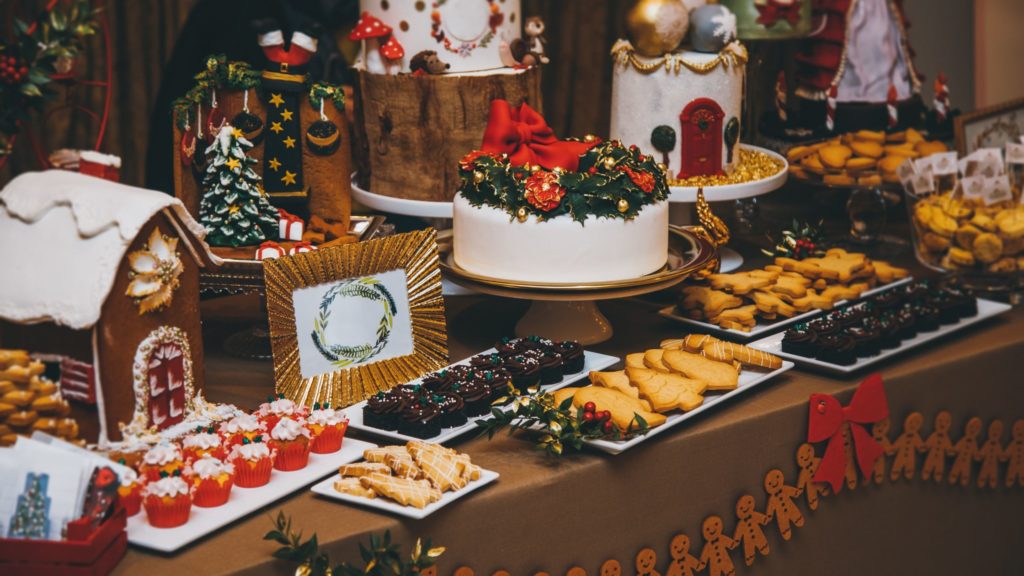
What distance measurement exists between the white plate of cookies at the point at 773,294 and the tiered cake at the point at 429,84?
59cm

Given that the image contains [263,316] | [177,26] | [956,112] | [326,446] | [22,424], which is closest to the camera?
[22,424]

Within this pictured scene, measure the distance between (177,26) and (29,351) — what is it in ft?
7.84

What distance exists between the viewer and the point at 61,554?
1348mm

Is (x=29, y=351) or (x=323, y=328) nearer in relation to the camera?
(x=29, y=351)

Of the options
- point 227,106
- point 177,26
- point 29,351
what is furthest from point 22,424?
point 177,26

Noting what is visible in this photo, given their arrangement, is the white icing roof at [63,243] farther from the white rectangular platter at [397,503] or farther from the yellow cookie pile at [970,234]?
the yellow cookie pile at [970,234]

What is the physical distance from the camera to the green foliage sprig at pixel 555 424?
1.76 meters

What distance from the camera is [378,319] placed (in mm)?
2008

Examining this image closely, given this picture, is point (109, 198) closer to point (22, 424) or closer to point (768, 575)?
point (22, 424)

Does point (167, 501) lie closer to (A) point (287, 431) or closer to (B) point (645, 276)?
(A) point (287, 431)

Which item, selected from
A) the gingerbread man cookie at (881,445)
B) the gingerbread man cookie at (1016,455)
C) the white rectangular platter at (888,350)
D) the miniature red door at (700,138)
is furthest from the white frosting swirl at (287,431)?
the gingerbread man cookie at (1016,455)

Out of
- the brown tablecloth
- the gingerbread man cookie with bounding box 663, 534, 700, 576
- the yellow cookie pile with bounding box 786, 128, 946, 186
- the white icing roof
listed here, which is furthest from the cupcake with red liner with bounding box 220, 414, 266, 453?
the yellow cookie pile with bounding box 786, 128, 946, 186

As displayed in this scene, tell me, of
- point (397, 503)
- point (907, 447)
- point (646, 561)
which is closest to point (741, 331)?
point (907, 447)

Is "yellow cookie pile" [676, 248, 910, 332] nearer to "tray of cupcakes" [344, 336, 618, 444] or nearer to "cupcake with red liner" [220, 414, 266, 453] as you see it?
"tray of cupcakes" [344, 336, 618, 444]
